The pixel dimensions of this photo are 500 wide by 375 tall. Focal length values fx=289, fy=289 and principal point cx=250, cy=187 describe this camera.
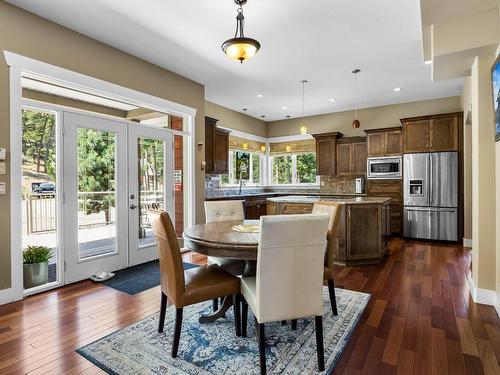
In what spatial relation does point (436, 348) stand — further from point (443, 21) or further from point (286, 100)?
point (286, 100)

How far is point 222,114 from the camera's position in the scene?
6.78 meters

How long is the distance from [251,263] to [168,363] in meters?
0.90

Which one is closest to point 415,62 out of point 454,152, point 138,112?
point 454,152

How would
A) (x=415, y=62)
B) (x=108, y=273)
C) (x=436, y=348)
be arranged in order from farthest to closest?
1. (x=415, y=62)
2. (x=108, y=273)
3. (x=436, y=348)

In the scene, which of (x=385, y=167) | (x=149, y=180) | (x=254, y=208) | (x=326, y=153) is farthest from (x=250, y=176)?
(x=149, y=180)

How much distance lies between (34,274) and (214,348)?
93.0 inches

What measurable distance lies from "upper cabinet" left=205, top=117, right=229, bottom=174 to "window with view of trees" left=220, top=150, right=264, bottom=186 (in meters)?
0.97

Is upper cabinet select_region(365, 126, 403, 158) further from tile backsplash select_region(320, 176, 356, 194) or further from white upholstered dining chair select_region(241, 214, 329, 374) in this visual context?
white upholstered dining chair select_region(241, 214, 329, 374)

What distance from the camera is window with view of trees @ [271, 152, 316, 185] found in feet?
25.9

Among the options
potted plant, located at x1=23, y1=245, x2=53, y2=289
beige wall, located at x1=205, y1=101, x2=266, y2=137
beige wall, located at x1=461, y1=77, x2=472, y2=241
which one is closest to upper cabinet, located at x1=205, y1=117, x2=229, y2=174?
beige wall, located at x1=205, y1=101, x2=266, y2=137

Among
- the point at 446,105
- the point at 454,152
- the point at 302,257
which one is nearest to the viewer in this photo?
the point at 302,257

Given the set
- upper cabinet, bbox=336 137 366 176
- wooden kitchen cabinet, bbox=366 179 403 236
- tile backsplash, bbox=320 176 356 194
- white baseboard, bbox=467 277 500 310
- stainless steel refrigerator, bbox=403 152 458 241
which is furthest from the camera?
tile backsplash, bbox=320 176 356 194

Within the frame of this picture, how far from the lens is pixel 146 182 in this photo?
14.2 ft

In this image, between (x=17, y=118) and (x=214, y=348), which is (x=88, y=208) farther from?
(x=214, y=348)
